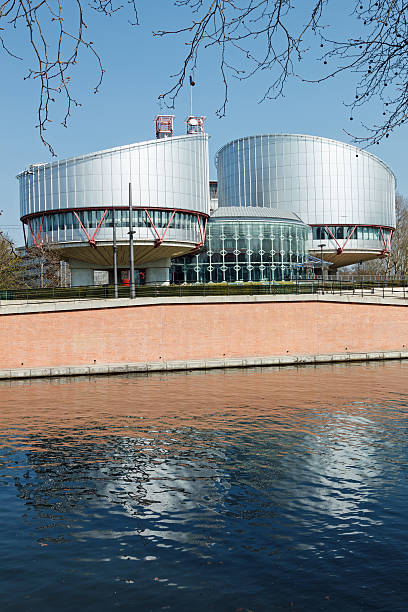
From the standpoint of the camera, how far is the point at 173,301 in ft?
106

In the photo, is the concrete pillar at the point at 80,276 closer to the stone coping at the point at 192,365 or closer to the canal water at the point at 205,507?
the stone coping at the point at 192,365

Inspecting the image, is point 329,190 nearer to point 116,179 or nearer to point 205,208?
point 205,208

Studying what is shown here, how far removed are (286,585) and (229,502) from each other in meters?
3.15

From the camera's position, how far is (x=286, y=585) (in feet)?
25.0

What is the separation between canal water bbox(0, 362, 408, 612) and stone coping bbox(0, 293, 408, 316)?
35.4 ft

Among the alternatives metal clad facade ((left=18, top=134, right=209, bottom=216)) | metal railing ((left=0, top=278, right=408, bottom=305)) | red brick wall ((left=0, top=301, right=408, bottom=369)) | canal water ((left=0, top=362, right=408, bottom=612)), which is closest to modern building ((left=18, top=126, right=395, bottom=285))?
metal clad facade ((left=18, top=134, right=209, bottom=216))

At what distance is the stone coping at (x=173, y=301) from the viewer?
30.1 metres

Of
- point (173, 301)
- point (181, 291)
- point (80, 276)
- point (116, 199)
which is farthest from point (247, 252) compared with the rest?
point (173, 301)

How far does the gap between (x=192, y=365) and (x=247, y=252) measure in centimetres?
3099

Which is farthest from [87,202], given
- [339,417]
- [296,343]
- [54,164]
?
[339,417]

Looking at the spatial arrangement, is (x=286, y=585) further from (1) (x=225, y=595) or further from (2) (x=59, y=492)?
(2) (x=59, y=492)

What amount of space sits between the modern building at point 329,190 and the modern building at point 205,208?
0.44 ft

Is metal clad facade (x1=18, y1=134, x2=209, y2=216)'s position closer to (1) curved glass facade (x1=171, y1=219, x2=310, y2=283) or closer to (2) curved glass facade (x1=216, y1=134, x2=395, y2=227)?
(1) curved glass facade (x1=171, y1=219, x2=310, y2=283)

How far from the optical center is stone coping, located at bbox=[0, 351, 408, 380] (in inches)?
1136
